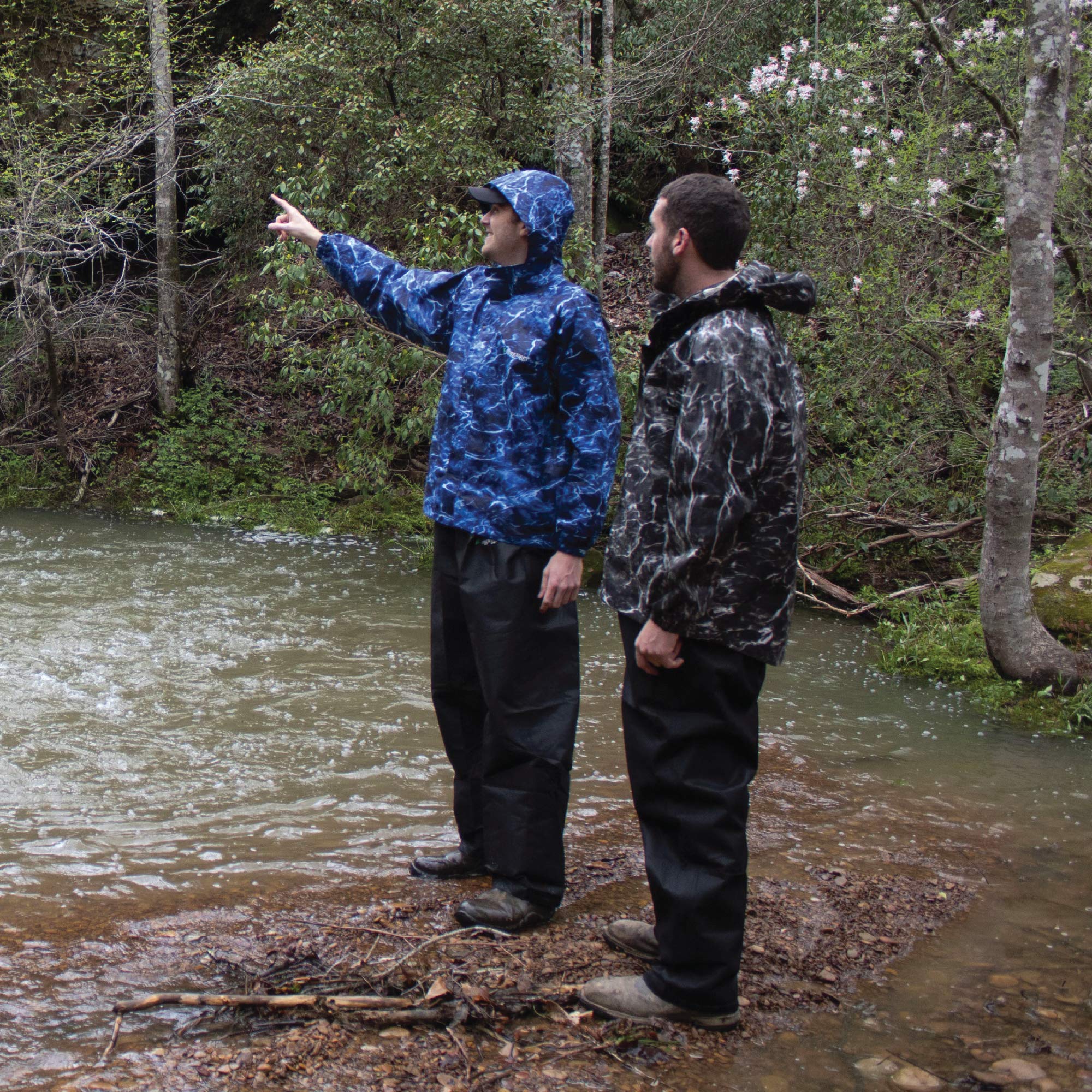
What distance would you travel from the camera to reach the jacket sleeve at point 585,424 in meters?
3.16

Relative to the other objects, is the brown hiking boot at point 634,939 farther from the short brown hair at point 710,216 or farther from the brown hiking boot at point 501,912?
the short brown hair at point 710,216

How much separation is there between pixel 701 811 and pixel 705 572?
1.92 ft

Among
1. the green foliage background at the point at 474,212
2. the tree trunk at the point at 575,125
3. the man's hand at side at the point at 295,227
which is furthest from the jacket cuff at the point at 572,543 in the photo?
the tree trunk at the point at 575,125

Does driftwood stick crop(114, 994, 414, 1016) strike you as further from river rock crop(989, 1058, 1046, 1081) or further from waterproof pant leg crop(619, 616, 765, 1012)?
river rock crop(989, 1058, 1046, 1081)

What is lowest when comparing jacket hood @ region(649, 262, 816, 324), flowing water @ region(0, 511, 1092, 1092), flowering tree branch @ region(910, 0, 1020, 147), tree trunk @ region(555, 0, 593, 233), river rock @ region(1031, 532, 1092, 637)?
flowing water @ region(0, 511, 1092, 1092)

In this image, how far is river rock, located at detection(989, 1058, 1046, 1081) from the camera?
2.53 m

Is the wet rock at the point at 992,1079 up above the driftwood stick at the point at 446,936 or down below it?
below

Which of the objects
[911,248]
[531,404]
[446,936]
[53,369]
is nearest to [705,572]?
[531,404]

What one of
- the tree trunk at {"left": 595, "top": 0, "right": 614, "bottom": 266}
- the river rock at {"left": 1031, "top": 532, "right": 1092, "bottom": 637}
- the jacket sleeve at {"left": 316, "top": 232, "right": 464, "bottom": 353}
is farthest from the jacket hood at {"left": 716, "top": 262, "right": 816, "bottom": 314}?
the tree trunk at {"left": 595, "top": 0, "right": 614, "bottom": 266}

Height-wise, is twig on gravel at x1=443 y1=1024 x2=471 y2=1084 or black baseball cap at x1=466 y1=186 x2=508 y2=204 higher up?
black baseball cap at x1=466 y1=186 x2=508 y2=204

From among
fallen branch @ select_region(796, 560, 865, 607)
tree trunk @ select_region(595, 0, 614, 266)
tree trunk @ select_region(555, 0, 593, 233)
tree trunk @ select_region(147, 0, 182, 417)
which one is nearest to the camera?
fallen branch @ select_region(796, 560, 865, 607)

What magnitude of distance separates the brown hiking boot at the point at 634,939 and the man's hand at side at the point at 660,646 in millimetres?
835

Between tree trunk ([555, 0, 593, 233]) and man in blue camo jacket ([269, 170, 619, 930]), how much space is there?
753cm

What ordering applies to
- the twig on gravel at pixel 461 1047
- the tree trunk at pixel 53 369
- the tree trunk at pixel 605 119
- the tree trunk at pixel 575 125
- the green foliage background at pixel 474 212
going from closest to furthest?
the twig on gravel at pixel 461 1047, the green foliage background at pixel 474 212, the tree trunk at pixel 575 125, the tree trunk at pixel 605 119, the tree trunk at pixel 53 369
